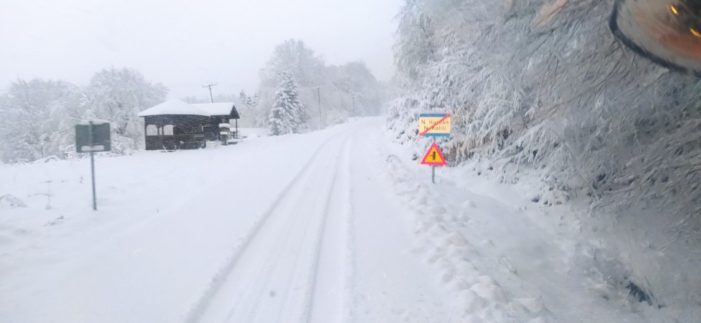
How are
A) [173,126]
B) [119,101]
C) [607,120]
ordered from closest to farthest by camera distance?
[607,120] < [173,126] < [119,101]

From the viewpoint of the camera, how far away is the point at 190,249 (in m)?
5.68

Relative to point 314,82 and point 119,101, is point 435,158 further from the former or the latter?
point 314,82

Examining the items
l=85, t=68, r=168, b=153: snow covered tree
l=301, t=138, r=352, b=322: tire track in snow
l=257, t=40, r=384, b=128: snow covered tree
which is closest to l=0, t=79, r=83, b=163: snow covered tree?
l=85, t=68, r=168, b=153: snow covered tree

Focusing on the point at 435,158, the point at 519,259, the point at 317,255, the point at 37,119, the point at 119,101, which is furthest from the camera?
the point at 119,101

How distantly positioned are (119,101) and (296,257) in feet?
145

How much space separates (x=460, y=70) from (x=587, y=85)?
3.45 meters

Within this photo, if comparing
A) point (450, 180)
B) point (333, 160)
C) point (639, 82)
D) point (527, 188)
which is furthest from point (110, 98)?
point (639, 82)

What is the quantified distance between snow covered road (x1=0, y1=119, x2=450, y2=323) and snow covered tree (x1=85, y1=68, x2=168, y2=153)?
1377 inches

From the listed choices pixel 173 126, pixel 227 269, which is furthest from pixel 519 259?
pixel 173 126

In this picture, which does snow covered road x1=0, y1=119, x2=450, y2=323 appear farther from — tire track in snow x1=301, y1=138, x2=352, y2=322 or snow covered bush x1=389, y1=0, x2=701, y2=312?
snow covered bush x1=389, y1=0, x2=701, y2=312

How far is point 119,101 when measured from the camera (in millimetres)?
41469

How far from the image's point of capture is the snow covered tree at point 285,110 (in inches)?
1816

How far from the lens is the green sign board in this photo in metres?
7.62

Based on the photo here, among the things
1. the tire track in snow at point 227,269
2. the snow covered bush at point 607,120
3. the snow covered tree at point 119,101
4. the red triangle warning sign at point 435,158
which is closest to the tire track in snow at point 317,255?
the tire track in snow at point 227,269
